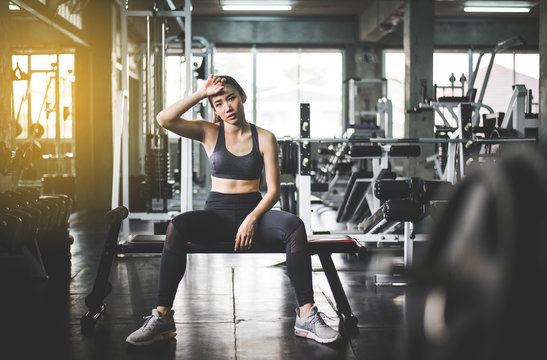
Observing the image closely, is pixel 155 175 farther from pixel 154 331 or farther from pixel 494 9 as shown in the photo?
pixel 494 9

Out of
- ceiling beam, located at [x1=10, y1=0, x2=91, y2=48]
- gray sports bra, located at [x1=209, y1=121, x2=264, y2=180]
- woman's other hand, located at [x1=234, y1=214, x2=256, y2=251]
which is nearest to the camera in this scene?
woman's other hand, located at [x1=234, y1=214, x2=256, y2=251]

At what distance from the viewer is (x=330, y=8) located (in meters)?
10.6

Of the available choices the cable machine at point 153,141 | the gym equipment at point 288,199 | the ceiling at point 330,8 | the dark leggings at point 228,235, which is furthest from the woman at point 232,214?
the ceiling at point 330,8

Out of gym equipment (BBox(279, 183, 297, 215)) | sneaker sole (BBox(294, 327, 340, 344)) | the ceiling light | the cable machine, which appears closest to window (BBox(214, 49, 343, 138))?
the ceiling light

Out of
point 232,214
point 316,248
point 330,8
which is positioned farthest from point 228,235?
point 330,8

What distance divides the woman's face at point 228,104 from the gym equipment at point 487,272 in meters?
1.63

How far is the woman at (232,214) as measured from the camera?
2154 mm

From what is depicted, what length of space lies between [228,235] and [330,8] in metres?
9.02

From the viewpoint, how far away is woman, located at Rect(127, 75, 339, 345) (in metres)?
Result: 2.15

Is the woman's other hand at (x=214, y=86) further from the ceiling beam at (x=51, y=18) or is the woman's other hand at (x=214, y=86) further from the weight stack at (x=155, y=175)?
the weight stack at (x=155, y=175)

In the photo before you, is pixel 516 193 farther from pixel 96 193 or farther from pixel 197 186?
pixel 197 186

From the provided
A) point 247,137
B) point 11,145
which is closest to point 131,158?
point 11,145

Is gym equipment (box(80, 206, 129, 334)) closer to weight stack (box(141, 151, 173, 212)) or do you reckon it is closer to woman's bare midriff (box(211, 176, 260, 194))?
woman's bare midriff (box(211, 176, 260, 194))

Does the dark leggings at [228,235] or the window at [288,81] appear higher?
→ the window at [288,81]
